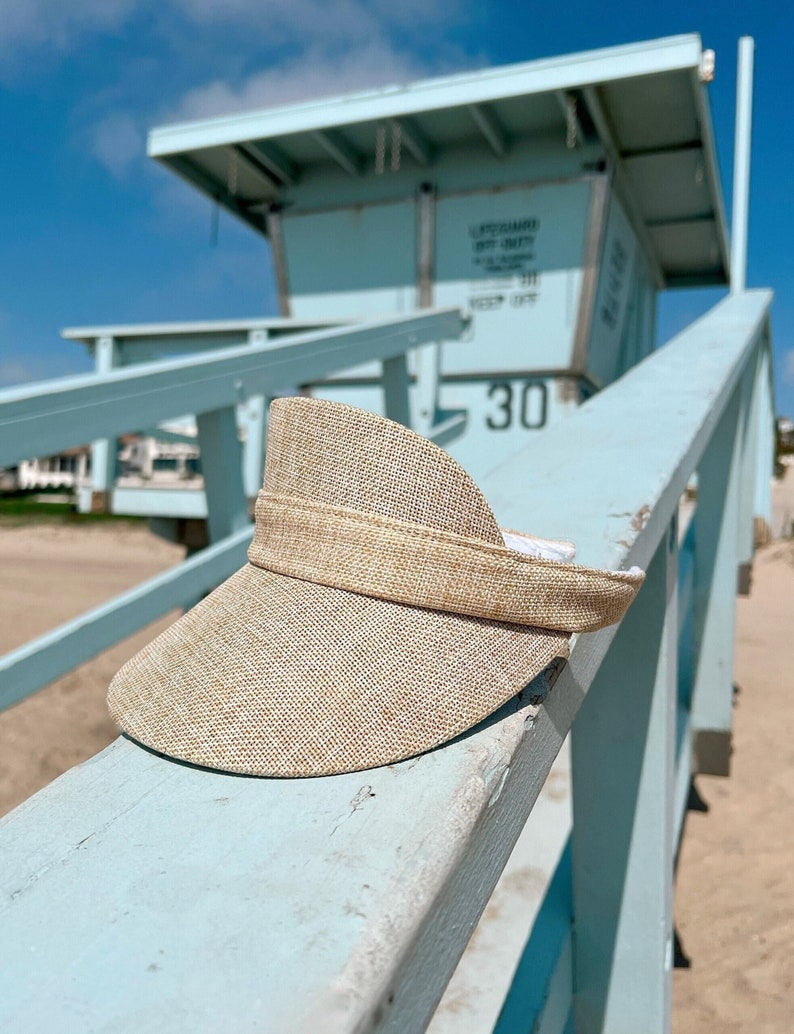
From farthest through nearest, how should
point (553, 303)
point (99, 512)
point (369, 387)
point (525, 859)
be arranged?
point (369, 387), point (553, 303), point (99, 512), point (525, 859)

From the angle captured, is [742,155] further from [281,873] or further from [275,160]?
[281,873]

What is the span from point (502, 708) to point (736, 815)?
125 inches

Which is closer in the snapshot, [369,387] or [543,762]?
[543,762]

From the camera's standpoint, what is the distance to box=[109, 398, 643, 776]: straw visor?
56 cm

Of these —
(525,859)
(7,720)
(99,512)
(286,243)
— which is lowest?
(7,720)

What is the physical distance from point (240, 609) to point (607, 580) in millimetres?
313

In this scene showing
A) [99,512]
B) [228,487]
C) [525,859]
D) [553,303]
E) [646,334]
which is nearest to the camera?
[525,859]

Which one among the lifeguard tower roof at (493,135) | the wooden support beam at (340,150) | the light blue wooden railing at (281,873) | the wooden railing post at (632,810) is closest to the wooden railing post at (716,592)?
the wooden railing post at (632,810)

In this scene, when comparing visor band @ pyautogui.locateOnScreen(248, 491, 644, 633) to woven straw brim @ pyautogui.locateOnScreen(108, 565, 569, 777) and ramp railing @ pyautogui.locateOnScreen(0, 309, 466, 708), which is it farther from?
ramp railing @ pyautogui.locateOnScreen(0, 309, 466, 708)

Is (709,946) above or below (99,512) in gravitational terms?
below

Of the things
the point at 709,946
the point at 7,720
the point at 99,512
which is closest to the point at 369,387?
the point at 99,512

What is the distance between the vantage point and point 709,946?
2510 millimetres

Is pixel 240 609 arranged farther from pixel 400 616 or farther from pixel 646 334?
pixel 646 334

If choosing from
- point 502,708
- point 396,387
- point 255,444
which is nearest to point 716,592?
point 396,387
